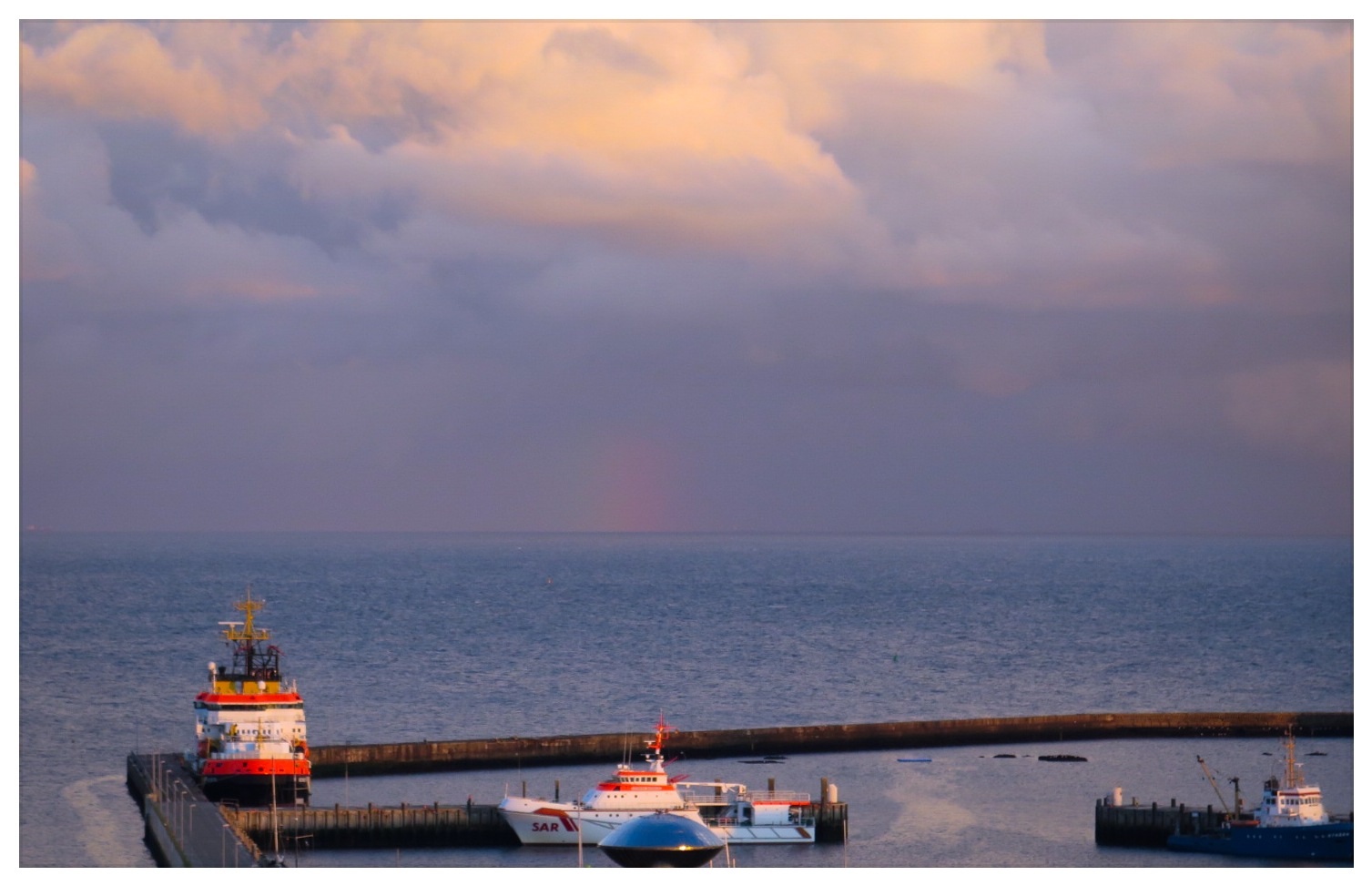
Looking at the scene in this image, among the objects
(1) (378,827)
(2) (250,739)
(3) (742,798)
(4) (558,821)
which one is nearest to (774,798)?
(3) (742,798)

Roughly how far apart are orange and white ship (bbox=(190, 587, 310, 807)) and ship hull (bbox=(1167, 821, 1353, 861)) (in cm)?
2980

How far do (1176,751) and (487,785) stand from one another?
31543 mm

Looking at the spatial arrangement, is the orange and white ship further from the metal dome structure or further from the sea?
the metal dome structure

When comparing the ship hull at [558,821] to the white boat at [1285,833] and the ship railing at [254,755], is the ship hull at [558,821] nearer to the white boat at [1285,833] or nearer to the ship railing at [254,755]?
the ship railing at [254,755]

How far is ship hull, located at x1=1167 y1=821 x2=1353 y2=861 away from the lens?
151 ft

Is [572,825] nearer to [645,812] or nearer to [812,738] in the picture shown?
[645,812]

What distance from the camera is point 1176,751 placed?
70.6 meters

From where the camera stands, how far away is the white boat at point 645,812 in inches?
1858

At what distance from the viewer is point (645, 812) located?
1868 inches

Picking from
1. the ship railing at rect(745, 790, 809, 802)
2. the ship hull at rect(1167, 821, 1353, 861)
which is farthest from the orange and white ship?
the ship hull at rect(1167, 821, 1353, 861)

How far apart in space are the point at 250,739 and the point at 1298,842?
33164mm

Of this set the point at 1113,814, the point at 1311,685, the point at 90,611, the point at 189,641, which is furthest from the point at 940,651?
the point at 90,611
